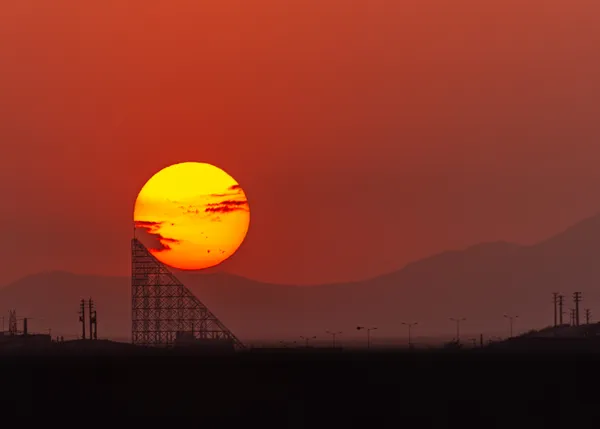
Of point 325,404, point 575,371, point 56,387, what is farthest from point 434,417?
→ point 575,371

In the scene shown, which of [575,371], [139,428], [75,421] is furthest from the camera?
[575,371]

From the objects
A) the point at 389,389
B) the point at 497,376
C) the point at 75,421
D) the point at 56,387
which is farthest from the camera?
the point at 497,376

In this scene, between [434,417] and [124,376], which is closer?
[434,417]

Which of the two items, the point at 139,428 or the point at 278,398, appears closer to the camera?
the point at 139,428

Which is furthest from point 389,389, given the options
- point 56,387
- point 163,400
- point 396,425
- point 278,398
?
point 396,425

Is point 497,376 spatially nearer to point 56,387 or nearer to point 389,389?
point 389,389

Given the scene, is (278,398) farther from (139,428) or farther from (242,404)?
(139,428)

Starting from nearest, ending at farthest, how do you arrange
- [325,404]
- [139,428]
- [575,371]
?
[139,428] < [325,404] < [575,371]

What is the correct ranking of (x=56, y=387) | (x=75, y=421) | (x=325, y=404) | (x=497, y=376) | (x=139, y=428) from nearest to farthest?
(x=139, y=428)
(x=75, y=421)
(x=325, y=404)
(x=56, y=387)
(x=497, y=376)

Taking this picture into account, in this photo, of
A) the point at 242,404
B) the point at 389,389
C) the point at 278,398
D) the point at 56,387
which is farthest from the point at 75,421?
the point at 56,387
